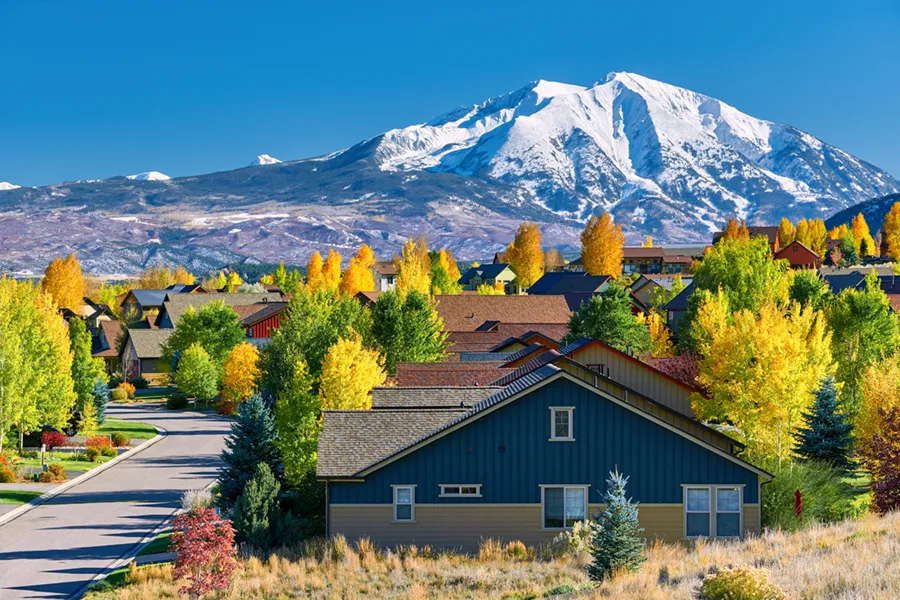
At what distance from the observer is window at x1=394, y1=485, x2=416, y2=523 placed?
33.4 meters

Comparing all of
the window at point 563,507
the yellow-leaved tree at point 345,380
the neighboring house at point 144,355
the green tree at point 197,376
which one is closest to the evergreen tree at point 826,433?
the window at point 563,507

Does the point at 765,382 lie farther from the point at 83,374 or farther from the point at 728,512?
the point at 83,374

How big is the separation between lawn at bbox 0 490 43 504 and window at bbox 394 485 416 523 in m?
20.2

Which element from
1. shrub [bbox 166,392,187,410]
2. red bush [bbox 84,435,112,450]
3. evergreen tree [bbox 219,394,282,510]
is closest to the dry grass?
evergreen tree [bbox 219,394,282,510]

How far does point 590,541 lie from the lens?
105ft

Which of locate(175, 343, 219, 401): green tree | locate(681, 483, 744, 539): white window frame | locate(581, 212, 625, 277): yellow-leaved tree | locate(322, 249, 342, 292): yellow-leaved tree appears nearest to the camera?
locate(681, 483, 744, 539): white window frame

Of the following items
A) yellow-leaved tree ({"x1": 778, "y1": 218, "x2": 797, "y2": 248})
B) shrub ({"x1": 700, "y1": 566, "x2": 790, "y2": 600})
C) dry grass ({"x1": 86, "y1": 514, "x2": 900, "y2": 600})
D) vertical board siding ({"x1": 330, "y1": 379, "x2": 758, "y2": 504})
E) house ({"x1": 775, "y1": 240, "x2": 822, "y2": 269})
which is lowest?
dry grass ({"x1": 86, "y1": 514, "x2": 900, "y2": 600})

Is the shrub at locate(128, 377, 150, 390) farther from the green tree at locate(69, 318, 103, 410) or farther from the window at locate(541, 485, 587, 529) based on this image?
the window at locate(541, 485, 587, 529)

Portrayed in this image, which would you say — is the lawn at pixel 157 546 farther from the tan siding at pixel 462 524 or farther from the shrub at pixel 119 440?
the shrub at pixel 119 440

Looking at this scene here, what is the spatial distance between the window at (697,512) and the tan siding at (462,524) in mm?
217

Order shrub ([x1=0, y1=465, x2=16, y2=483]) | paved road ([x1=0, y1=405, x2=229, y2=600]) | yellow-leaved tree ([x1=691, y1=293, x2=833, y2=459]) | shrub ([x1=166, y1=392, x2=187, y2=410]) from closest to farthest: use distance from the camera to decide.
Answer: paved road ([x1=0, y1=405, x2=229, y2=600]) < yellow-leaved tree ([x1=691, y1=293, x2=833, y2=459]) < shrub ([x1=0, y1=465, x2=16, y2=483]) < shrub ([x1=166, y1=392, x2=187, y2=410])

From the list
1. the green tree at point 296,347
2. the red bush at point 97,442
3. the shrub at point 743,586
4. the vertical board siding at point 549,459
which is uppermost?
the green tree at point 296,347

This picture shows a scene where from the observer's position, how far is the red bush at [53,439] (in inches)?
2353

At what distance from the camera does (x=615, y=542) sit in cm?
2778
